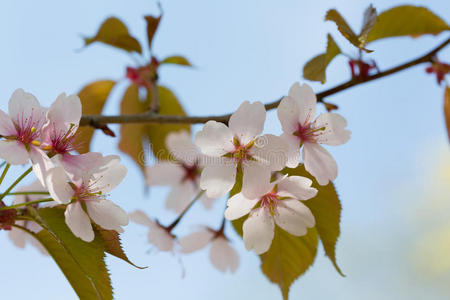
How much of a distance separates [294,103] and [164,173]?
2.44ft

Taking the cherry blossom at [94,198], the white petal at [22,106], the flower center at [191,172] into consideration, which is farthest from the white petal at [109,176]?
the flower center at [191,172]

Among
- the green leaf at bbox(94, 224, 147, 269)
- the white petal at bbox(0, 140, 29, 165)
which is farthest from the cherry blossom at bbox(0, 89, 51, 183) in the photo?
the green leaf at bbox(94, 224, 147, 269)

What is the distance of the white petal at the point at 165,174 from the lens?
4.56 feet

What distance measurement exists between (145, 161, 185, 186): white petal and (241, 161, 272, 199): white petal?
0.71 m

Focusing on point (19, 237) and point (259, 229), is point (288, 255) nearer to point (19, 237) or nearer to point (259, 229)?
point (259, 229)

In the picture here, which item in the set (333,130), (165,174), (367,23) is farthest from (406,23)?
(165,174)

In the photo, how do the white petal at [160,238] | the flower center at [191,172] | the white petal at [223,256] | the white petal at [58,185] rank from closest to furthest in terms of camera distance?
the white petal at [58,185] → the white petal at [160,238] → the white petal at [223,256] → the flower center at [191,172]

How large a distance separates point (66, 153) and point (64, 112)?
6 centimetres

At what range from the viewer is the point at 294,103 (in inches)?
28.5

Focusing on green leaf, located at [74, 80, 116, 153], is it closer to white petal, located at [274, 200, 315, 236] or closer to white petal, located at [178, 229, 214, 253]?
white petal, located at [178, 229, 214, 253]

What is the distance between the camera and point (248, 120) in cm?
70

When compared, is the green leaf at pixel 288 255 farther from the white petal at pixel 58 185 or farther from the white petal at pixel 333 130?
the white petal at pixel 58 185

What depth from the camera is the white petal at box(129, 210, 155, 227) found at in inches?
43.5

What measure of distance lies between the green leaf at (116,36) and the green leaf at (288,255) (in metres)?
0.57
